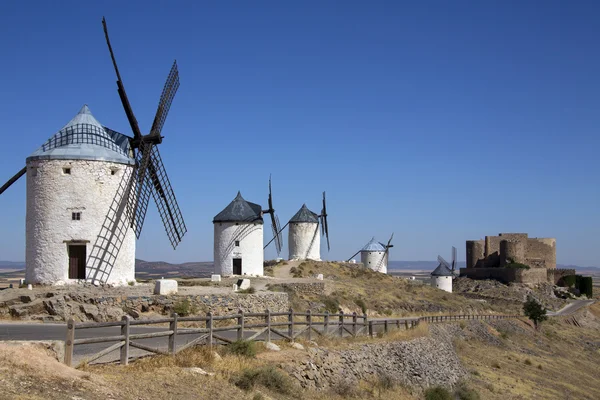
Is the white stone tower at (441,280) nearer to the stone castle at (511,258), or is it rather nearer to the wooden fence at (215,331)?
the stone castle at (511,258)

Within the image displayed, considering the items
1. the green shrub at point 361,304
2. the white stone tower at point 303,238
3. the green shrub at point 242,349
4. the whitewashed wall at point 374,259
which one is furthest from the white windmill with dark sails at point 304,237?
the green shrub at point 242,349

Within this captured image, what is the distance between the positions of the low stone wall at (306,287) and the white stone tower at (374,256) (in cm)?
2697

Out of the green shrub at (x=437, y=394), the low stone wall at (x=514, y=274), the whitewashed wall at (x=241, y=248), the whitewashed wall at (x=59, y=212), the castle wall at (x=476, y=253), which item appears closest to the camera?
the green shrub at (x=437, y=394)

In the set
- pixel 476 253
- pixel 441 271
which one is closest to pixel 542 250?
pixel 476 253

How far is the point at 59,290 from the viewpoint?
78.7 ft

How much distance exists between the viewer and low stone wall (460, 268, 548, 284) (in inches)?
3029

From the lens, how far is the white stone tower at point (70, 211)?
84.6 ft

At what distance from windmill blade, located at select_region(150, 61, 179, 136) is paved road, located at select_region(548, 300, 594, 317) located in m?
42.3

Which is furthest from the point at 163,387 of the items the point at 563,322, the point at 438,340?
the point at 563,322

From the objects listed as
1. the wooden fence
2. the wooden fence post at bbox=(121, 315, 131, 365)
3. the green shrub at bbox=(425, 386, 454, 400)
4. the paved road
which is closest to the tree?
the paved road

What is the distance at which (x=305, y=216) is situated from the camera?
193 feet

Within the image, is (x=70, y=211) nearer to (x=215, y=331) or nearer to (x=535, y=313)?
(x=215, y=331)

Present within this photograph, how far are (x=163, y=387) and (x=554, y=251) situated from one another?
3196 inches

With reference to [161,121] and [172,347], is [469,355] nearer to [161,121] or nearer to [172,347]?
[161,121]
